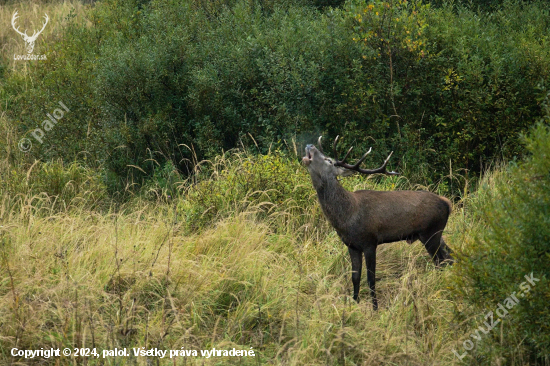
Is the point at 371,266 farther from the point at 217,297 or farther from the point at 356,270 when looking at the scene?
the point at 217,297

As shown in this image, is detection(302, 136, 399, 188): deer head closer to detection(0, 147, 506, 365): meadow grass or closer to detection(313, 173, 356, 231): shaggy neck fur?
detection(313, 173, 356, 231): shaggy neck fur

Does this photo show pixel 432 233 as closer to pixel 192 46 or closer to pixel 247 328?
pixel 247 328

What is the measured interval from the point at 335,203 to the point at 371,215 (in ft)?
1.25

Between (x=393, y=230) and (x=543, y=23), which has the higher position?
(x=543, y=23)

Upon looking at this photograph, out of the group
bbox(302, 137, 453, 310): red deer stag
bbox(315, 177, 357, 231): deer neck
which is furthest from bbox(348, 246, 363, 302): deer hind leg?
bbox(315, 177, 357, 231): deer neck

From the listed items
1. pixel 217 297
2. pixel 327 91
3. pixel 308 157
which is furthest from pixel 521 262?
pixel 327 91

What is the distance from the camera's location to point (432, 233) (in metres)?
6.26

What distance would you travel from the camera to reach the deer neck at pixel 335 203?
6.03 metres

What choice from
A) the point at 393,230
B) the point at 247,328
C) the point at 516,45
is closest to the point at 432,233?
the point at 393,230

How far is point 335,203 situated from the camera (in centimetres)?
609

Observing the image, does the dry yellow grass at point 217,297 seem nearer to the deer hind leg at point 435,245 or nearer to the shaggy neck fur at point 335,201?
the deer hind leg at point 435,245

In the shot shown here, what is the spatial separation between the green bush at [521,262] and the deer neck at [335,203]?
61.9 inches

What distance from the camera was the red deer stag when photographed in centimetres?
599

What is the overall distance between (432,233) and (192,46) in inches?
238
